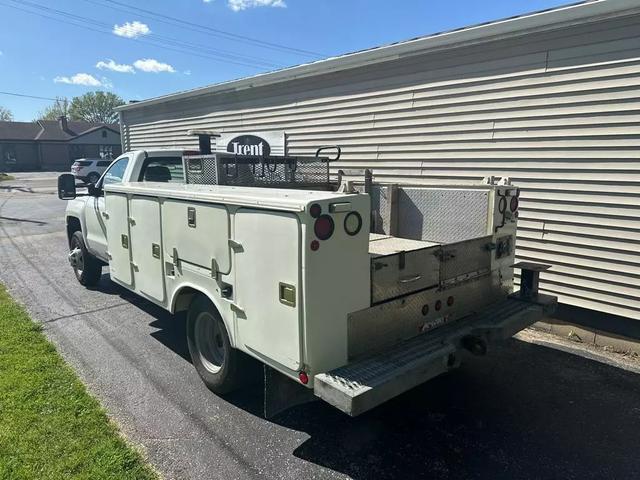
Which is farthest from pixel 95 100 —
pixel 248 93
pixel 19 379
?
pixel 19 379

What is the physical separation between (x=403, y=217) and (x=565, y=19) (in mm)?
2776

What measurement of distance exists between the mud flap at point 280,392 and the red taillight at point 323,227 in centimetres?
98

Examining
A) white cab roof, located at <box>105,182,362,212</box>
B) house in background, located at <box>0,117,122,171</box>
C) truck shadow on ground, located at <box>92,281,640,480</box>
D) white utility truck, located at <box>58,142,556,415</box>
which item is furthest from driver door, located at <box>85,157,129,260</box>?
house in background, located at <box>0,117,122,171</box>

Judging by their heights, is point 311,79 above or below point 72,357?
above

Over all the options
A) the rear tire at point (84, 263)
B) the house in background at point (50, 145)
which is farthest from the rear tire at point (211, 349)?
the house in background at point (50, 145)

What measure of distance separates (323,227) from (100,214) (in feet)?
14.4

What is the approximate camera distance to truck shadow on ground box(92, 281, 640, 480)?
3.00m

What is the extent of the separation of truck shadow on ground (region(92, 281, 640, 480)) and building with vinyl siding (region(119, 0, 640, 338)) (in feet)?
4.43

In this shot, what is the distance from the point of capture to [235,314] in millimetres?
3225

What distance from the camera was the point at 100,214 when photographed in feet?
19.5

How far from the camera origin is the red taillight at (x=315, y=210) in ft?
8.44

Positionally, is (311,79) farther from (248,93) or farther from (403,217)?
(403,217)

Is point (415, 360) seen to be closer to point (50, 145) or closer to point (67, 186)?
point (67, 186)

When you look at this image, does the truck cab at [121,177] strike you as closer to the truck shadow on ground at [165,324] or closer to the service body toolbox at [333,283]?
the truck shadow on ground at [165,324]
